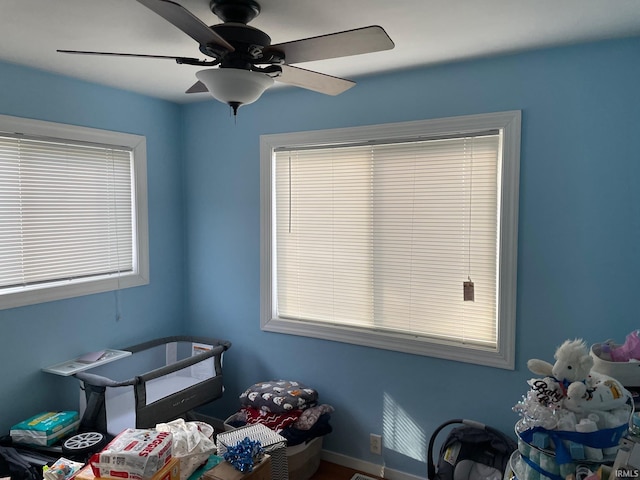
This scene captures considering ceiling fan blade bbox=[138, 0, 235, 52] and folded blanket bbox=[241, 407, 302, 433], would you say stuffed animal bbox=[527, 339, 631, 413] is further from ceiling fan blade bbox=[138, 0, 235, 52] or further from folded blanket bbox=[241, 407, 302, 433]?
folded blanket bbox=[241, 407, 302, 433]

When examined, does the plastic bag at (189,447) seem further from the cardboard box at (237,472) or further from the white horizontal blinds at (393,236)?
the white horizontal blinds at (393,236)

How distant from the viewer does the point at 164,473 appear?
1.86m

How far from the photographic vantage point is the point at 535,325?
2328 millimetres

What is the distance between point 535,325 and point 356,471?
145cm

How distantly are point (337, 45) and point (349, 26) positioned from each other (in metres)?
0.55

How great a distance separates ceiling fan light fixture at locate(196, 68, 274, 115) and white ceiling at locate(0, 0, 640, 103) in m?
0.36

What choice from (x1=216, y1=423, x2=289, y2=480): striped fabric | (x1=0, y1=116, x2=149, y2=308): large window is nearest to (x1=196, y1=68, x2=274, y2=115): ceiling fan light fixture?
(x1=0, y1=116, x2=149, y2=308): large window

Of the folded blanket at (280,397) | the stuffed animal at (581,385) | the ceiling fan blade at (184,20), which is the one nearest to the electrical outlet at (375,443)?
the folded blanket at (280,397)

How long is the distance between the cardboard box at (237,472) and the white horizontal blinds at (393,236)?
1038mm

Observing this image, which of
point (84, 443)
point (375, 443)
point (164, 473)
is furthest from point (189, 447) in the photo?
point (375, 443)

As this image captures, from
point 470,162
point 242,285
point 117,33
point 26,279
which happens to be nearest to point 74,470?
point 26,279

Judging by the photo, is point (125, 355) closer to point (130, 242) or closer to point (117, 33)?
point (130, 242)

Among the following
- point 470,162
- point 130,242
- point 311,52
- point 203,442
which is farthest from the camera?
point 130,242

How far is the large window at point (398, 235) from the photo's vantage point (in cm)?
242
